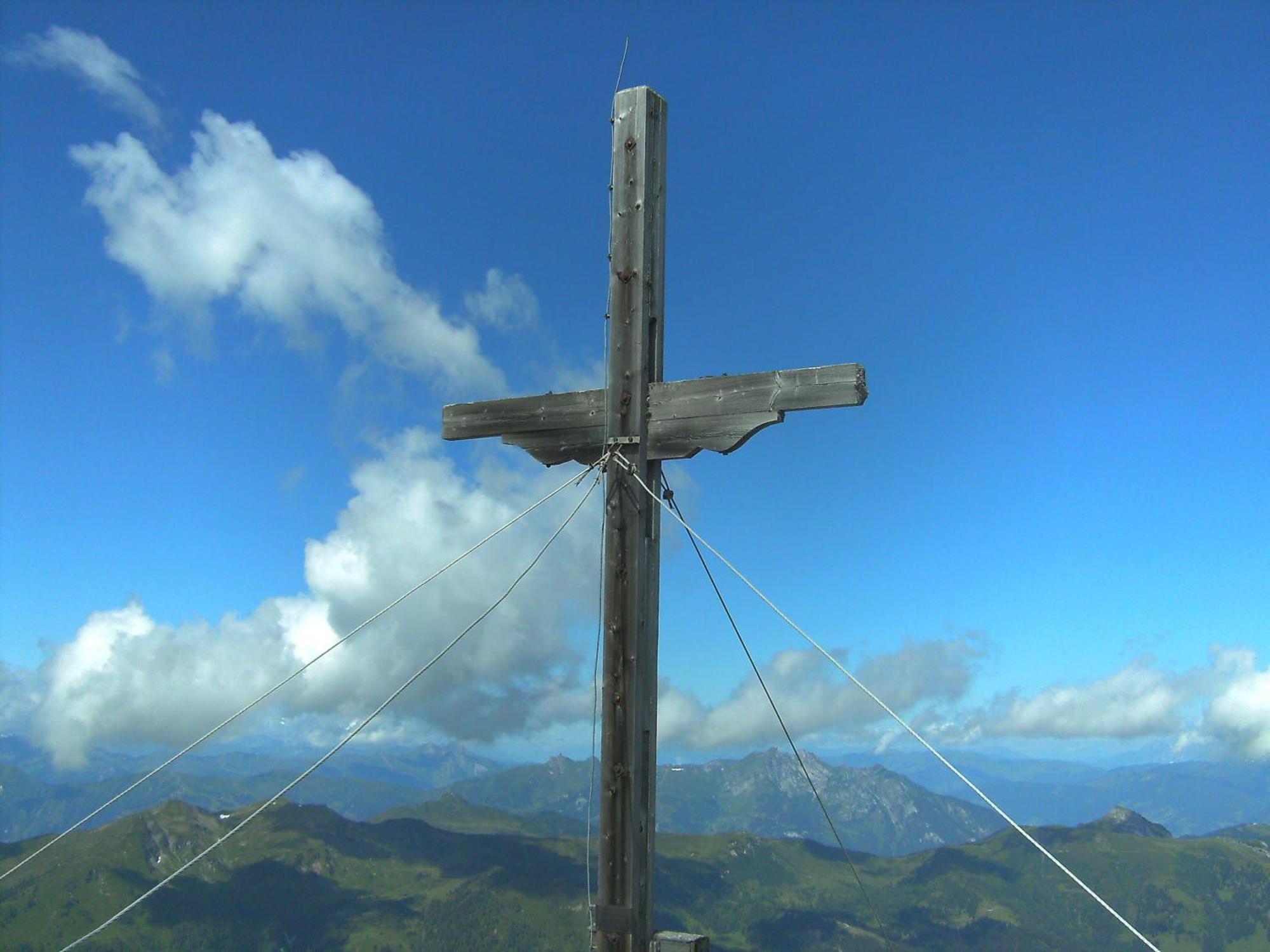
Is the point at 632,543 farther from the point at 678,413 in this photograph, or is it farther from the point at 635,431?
the point at 678,413

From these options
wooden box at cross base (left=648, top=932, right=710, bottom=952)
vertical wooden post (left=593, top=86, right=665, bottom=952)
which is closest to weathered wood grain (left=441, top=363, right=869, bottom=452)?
vertical wooden post (left=593, top=86, right=665, bottom=952)

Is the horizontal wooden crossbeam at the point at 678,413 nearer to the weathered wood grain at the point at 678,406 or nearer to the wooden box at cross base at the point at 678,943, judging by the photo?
the weathered wood grain at the point at 678,406

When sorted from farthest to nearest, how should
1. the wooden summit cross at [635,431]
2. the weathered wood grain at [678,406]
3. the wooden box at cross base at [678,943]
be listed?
the wooden summit cross at [635,431] < the weathered wood grain at [678,406] < the wooden box at cross base at [678,943]

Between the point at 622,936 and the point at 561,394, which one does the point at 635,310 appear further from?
the point at 622,936

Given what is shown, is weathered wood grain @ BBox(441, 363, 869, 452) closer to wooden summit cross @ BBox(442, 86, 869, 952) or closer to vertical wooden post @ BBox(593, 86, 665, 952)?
wooden summit cross @ BBox(442, 86, 869, 952)

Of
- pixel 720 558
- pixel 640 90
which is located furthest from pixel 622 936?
pixel 640 90

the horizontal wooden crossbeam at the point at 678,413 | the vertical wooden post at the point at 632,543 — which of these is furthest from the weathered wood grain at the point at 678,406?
the vertical wooden post at the point at 632,543

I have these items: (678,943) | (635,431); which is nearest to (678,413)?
(635,431)

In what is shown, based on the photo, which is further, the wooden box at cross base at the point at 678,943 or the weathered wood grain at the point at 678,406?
the weathered wood grain at the point at 678,406
